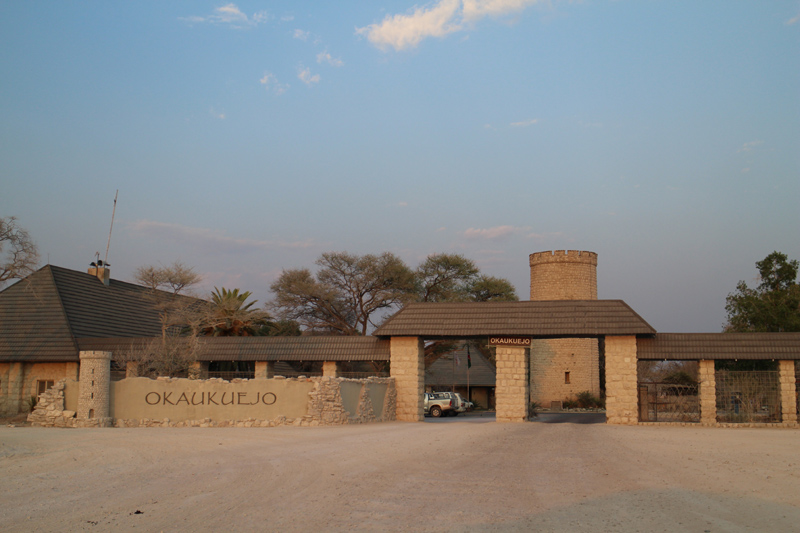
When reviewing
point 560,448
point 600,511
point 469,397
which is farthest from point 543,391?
point 600,511

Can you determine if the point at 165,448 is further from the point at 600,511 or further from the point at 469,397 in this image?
the point at 469,397

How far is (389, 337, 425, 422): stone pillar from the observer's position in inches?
966

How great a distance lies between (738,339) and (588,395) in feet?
83.2

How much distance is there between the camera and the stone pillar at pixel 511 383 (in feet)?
78.5

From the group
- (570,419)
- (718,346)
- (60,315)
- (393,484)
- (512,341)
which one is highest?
(60,315)

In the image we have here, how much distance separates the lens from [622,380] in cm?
2312

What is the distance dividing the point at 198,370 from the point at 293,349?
3.67 metres

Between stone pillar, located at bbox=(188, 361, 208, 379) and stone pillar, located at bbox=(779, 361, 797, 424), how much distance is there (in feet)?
68.0

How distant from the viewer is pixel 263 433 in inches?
711

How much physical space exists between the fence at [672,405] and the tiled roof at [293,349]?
30.9 ft

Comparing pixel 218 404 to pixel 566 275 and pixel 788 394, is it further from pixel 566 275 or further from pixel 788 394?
pixel 566 275

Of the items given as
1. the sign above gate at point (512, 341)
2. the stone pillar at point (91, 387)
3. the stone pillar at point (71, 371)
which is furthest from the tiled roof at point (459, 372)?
the stone pillar at point (91, 387)

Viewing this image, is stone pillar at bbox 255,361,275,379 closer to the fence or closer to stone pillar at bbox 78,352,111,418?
stone pillar at bbox 78,352,111,418

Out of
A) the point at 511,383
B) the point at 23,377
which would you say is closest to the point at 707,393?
the point at 511,383
